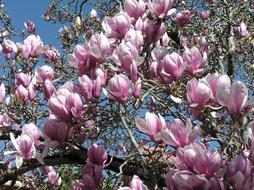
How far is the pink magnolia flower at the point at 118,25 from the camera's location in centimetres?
220

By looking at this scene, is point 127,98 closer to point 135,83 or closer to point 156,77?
point 135,83

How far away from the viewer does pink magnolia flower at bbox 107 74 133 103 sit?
1.86m

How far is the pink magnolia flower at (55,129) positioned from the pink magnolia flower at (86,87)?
15 centimetres

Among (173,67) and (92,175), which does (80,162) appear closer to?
(92,175)

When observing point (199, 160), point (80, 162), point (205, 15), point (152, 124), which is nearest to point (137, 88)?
point (152, 124)

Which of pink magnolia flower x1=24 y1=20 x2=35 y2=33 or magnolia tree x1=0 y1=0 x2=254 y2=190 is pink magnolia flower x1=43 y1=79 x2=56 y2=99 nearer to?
magnolia tree x1=0 y1=0 x2=254 y2=190

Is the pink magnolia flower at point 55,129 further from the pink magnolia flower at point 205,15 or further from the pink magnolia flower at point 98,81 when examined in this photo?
the pink magnolia flower at point 205,15

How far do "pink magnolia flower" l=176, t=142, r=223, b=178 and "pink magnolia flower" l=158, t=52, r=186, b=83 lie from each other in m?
0.54

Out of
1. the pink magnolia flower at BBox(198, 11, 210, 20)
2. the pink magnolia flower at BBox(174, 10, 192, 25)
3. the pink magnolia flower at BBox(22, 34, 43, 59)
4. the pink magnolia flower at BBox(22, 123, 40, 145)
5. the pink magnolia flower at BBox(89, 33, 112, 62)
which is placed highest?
the pink magnolia flower at BBox(198, 11, 210, 20)

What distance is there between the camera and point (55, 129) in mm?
1878

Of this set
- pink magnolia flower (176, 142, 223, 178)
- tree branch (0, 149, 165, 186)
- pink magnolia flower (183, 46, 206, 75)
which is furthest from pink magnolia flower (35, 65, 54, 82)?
pink magnolia flower (176, 142, 223, 178)

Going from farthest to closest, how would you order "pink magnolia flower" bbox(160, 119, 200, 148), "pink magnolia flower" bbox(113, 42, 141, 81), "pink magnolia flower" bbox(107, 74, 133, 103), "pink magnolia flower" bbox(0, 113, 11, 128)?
1. "pink magnolia flower" bbox(0, 113, 11, 128)
2. "pink magnolia flower" bbox(113, 42, 141, 81)
3. "pink magnolia flower" bbox(107, 74, 133, 103)
4. "pink magnolia flower" bbox(160, 119, 200, 148)

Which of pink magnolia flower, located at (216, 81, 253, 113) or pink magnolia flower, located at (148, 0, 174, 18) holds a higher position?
pink magnolia flower, located at (148, 0, 174, 18)

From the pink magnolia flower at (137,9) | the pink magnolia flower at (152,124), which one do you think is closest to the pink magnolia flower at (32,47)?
the pink magnolia flower at (137,9)
